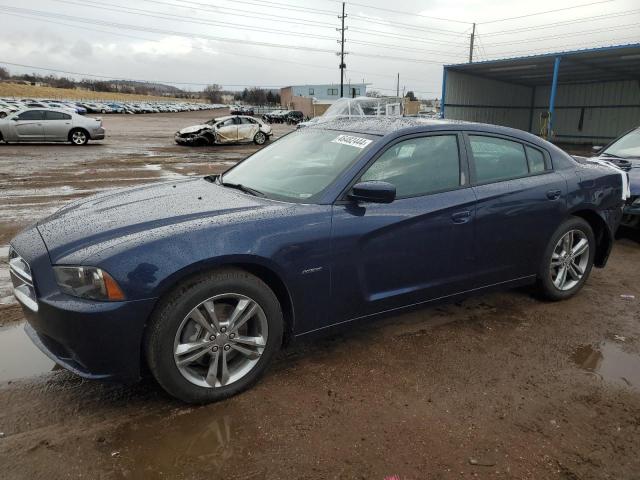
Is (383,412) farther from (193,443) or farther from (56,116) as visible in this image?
(56,116)

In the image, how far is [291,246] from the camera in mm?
2877

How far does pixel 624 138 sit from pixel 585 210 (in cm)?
399

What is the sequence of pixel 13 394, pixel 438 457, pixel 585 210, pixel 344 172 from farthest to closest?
pixel 585 210 < pixel 344 172 < pixel 13 394 < pixel 438 457

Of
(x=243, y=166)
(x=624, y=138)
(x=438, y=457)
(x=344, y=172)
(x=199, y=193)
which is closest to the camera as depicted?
(x=438, y=457)

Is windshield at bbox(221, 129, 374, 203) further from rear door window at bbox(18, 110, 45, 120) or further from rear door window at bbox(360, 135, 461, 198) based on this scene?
rear door window at bbox(18, 110, 45, 120)

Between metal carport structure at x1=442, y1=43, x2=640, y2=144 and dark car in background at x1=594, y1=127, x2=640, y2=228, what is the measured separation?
49.0 feet

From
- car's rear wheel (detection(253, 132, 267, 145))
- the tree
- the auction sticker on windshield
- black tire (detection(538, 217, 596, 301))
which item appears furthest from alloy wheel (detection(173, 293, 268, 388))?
the tree

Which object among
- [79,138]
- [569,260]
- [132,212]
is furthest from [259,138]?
[132,212]

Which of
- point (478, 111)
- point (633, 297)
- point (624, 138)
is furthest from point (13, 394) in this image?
point (478, 111)

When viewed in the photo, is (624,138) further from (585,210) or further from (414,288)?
(414,288)

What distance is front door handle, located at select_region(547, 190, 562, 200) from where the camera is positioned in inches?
159

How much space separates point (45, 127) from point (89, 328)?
796 inches

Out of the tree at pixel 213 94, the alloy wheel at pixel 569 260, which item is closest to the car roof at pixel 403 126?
the alloy wheel at pixel 569 260

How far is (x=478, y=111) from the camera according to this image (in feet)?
92.8
